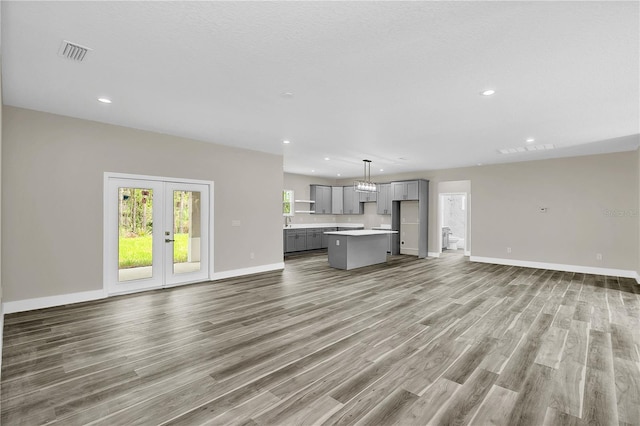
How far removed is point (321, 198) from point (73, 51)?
29.6ft

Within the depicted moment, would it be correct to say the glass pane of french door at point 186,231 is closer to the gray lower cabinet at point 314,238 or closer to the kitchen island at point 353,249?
the kitchen island at point 353,249

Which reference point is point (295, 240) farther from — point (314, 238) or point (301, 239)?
point (314, 238)

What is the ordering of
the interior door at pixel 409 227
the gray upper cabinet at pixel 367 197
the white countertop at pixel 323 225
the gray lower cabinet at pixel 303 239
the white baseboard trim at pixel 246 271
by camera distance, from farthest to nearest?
1. the gray upper cabinet at pixel 367 197
2. the white countertop at pixel 323 225
3. the gray lower cabinet at pixel 303 239
4. the interior door at pixel 409 227
5. the white baseboard trim at pixel 246 271

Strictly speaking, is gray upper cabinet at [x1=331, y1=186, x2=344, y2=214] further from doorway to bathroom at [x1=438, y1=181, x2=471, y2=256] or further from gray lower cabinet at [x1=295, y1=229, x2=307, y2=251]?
doorway to bathroom at [x1=438, y1=181, x2=471, y2=256]

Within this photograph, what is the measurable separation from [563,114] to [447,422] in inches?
170

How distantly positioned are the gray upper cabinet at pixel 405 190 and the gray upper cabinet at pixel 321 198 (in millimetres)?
2568

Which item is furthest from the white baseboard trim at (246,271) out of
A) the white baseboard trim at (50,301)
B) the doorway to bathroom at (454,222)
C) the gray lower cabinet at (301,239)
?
the doorway to bathroom at (454,222)

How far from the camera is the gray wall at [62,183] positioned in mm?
4020

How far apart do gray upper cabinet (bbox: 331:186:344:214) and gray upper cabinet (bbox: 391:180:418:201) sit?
7.51ft

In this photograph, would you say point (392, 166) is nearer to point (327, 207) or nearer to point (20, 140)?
point (327, 207)

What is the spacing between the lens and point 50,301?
4.27 meters

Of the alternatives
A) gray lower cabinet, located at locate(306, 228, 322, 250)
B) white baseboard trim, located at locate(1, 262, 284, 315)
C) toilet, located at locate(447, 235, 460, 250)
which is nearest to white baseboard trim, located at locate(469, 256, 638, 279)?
toilet, located at locate(447, 235, 460, 250)

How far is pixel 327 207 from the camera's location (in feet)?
37.9

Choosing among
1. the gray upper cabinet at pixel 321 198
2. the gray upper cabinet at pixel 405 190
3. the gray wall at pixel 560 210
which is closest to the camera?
the gray wall at pixel 560 210
